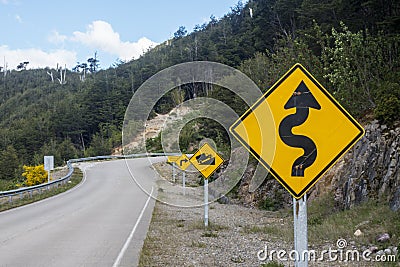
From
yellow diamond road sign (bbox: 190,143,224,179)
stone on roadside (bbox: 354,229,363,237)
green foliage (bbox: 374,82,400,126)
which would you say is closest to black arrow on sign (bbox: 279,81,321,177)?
stone on roadside (bbox: 354,229,363,237)

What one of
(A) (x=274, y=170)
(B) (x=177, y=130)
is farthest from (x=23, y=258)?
(B) (x=177, y=130)

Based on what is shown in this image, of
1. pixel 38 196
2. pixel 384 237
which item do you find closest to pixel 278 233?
pixel 384 237

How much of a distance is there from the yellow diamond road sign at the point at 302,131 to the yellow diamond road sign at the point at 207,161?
9455mm

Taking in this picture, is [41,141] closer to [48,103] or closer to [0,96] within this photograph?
[48,103]

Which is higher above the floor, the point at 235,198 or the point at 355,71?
the point at 355,71

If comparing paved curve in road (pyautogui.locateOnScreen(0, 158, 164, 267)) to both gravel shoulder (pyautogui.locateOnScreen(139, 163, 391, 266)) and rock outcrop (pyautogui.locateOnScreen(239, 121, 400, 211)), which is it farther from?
rock outcrop (pyautogui.locateOnScreen(239, 121, 400, 211))

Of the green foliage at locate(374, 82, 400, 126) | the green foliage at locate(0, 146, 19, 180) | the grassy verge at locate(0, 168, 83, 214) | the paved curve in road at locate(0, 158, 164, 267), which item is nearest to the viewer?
the paved curve in road at locate(0, 158, 164, 267)

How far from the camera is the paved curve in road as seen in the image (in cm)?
867

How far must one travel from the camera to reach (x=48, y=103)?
125 metres

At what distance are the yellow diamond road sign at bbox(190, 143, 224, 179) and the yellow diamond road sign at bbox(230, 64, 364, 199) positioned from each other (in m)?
9.45

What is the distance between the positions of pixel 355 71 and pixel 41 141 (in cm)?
9116

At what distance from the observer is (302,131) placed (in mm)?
3848

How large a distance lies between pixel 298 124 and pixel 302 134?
0.10 meters

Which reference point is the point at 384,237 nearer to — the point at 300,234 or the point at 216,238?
the point at 216,238
